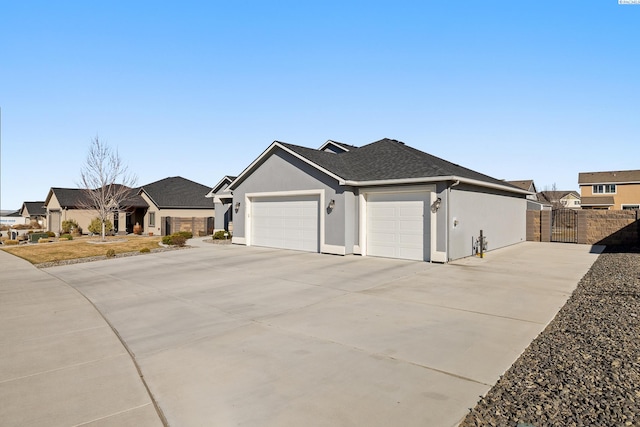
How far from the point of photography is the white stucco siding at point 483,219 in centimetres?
1360

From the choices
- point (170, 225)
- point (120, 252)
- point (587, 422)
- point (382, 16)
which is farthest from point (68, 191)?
point (587, 422)

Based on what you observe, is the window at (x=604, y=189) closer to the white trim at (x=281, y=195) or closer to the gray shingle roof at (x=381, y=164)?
the gray shingle roof at (x=381, y=164)

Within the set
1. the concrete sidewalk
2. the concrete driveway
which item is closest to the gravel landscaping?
the concrete driveway

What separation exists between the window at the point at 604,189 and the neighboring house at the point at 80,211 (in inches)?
2010

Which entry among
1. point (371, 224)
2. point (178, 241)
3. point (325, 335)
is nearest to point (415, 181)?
point (371, 224)

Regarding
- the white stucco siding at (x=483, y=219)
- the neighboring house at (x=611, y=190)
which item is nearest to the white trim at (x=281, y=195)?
the white stucco siding at (x=483, y=219)

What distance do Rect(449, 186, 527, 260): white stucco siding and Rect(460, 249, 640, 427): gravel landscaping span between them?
682 centimetres

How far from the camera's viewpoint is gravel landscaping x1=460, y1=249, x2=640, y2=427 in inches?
127

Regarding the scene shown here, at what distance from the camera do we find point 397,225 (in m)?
14.4

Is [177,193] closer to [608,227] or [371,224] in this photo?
[371,224]

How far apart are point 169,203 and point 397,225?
2465 cm

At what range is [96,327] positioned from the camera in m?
6.30

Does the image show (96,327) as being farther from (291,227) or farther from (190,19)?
→ (190,19)

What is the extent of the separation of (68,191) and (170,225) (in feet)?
45.9
